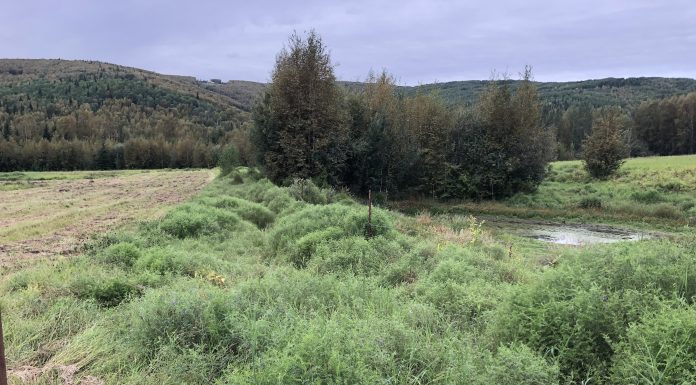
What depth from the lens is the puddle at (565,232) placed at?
15.7 m

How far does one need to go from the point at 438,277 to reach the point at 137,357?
4.02 m

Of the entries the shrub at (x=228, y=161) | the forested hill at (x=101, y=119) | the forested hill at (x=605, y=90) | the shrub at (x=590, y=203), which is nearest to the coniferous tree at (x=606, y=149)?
the shrub at (x=590, y=203)

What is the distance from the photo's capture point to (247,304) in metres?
5.02

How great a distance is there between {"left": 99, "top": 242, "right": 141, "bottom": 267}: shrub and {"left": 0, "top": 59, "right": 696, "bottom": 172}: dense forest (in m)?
16.7

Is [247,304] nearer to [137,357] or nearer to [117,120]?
[137,357]

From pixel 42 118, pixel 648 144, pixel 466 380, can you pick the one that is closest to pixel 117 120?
pixel 42 118

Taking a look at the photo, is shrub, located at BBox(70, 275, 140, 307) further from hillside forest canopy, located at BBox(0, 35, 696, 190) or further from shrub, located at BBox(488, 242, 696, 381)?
hillside forest canopy, located at BBox(0, 35, 696, 190)

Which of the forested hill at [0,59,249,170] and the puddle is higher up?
the forested hill at [0,59,249,170]

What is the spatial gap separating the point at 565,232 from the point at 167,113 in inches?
3784

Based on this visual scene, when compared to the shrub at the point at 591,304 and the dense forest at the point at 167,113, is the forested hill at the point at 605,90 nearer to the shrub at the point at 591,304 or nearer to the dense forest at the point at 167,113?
the dense forest at the point at 167,113

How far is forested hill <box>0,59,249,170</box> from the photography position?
6291 cm

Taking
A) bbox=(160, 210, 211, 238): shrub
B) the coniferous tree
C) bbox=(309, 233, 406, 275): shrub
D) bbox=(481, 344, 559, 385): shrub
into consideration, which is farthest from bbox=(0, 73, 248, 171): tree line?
bbox=(481, 344, 559, 385): shrub

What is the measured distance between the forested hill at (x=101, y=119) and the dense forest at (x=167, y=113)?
0.54 ft

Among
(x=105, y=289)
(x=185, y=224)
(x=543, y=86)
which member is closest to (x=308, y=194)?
(x=185, y=224)
